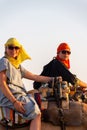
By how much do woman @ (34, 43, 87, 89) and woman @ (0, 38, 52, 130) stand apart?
0.95 meters

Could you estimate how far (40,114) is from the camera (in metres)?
7.85

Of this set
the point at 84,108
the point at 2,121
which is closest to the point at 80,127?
the point at 84,108

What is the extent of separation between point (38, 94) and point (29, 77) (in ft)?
1.40

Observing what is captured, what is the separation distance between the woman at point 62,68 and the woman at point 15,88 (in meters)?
0.95

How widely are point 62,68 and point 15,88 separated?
125 centimetres

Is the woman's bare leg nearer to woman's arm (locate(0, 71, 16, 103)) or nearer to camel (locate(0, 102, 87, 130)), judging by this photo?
camel (locate(0, 102, 87, 130))

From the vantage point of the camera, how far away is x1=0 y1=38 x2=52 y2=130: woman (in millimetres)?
7734

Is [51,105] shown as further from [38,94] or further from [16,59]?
[16,59]

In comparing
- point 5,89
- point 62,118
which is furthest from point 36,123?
point 5,89

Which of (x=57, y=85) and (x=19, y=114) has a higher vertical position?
(x=57, y=85)

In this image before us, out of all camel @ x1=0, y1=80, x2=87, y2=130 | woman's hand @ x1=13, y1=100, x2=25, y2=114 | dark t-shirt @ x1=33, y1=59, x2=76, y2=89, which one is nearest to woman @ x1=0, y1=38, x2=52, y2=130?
woman's hand @ x1=13, y1=100, x2=25, y2=114

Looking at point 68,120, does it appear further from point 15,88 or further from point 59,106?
point 15,88

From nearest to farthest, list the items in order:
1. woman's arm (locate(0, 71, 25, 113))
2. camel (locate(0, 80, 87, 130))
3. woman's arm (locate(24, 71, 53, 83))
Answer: woman's arm (locate(0, 71, 25, 113))
camel (locate(0, 80, 87, 130))
woman's arm (locate(24, 71, 53, 83))

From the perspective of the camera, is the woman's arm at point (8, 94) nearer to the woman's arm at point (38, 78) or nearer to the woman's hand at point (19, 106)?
the woman's hand at point (19, 106)
